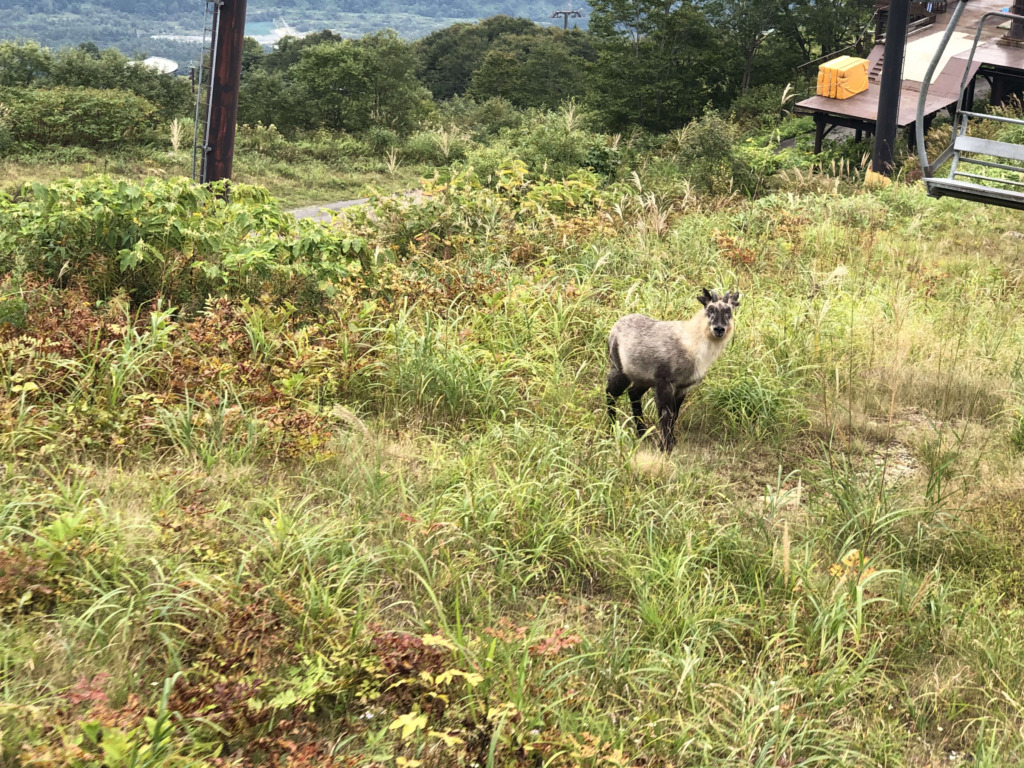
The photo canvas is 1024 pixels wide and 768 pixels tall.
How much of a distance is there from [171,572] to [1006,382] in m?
6.12

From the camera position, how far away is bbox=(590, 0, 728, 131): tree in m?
33.0

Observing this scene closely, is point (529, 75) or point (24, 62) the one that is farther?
point (529, 75)

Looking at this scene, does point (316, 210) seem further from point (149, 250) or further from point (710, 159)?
point (149, 250)

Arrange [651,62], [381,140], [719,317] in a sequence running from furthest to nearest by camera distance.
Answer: [651,62] → [381,140] → [719,317]

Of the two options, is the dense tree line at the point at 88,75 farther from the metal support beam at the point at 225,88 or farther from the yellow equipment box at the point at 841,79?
the metal support beam at the point at 225,88

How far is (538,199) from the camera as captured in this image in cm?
1100

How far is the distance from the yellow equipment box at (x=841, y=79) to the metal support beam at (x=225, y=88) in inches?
628

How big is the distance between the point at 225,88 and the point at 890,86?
11.1 metres

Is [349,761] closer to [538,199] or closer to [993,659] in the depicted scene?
[993,659]

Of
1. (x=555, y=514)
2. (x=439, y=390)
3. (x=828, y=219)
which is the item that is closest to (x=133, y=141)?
(x=828, y=219)

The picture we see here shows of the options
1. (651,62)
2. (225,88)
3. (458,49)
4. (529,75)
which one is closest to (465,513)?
(225,88)

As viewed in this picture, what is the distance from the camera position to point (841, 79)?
22219 millimetres

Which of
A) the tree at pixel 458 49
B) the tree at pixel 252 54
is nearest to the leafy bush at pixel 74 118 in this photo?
the tree at pixel 252 54

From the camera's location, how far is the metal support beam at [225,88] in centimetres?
1080
